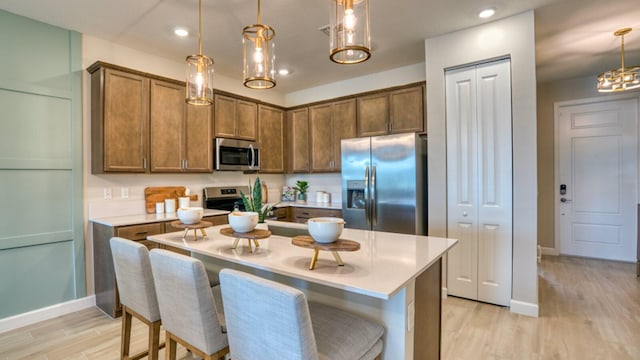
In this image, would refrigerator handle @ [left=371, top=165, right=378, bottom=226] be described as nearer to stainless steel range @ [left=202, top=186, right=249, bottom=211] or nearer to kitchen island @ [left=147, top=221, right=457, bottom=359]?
kitchen island @ [left=147, top=221, right=457, bottom=359]

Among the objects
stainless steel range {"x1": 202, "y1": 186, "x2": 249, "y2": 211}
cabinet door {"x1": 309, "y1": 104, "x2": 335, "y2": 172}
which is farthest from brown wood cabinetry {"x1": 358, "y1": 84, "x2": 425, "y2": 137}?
stainless steel range {"x1": 202, "y1": 186, "x2": 249, "y2": 211}

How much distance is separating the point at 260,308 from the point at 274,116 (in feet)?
13.5

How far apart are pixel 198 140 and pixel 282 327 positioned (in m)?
3.27

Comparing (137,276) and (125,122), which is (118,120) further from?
(137,276)

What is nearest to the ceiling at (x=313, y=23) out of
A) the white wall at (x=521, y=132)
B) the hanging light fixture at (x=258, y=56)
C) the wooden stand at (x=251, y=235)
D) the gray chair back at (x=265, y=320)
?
the white wall at (x=521, y=132)

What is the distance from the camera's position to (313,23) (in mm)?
3023

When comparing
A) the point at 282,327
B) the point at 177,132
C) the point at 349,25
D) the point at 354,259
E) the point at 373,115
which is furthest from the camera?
the point at 373,115

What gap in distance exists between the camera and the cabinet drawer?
9.37 feet

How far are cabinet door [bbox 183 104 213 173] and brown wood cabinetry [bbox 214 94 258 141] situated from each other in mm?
150

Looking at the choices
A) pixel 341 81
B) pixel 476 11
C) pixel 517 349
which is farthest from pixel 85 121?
pixel 517 349

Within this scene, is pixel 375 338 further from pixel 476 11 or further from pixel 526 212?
pixel 476 11

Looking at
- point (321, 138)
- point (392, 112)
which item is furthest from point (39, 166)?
point (392, 112)

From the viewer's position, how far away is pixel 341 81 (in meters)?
4.91

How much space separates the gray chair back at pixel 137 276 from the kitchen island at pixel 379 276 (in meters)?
0.21
